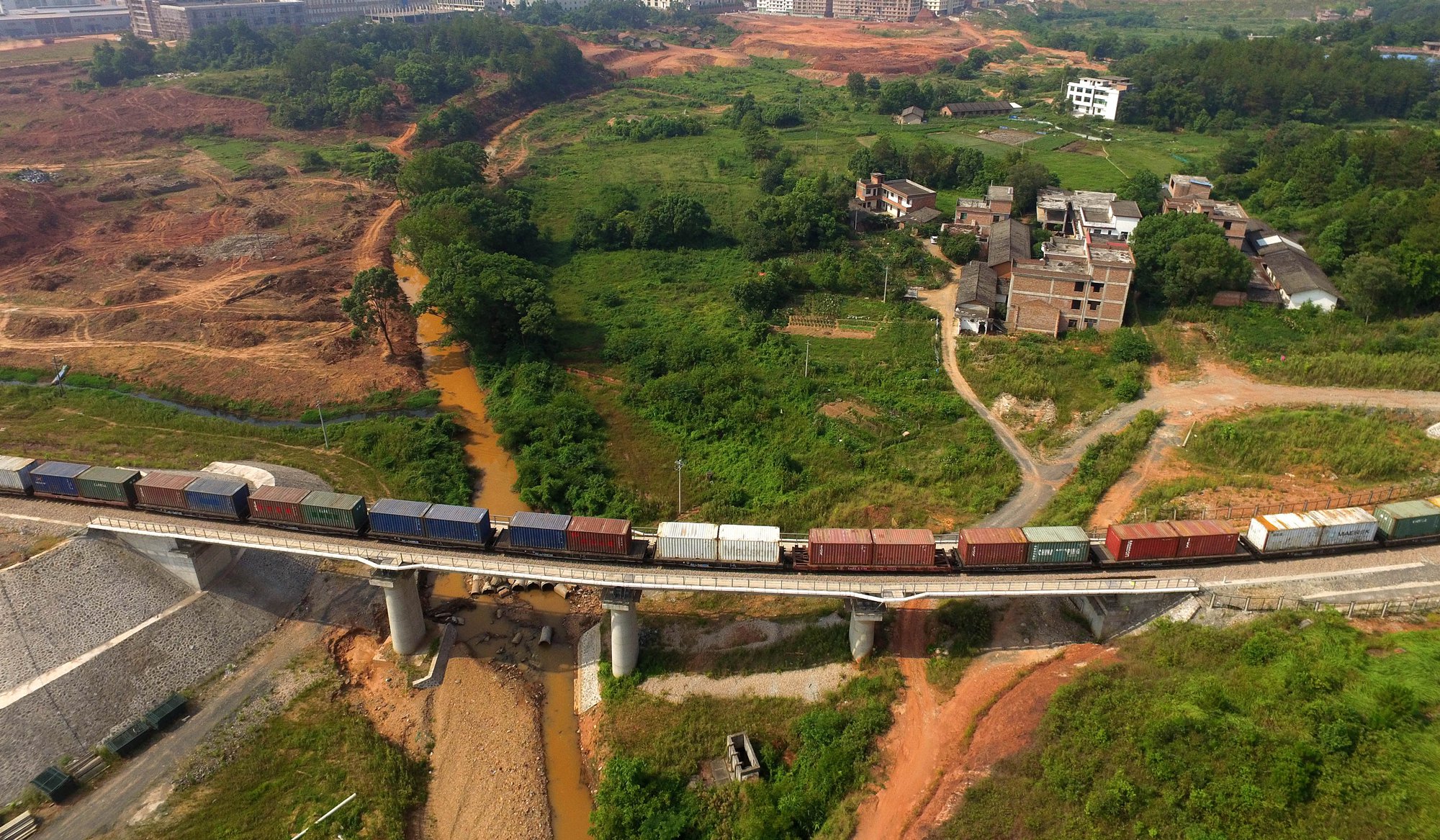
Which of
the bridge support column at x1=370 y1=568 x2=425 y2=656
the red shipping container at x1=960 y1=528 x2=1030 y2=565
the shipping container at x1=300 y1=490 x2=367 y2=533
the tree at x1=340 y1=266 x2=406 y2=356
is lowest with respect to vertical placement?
the bridge support column at x1=370 y1=568 x2=425 y2=656

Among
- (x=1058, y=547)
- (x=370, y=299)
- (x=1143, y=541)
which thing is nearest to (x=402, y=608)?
(x=1058, y=547)

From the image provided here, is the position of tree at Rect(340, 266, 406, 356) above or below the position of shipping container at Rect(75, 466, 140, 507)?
above

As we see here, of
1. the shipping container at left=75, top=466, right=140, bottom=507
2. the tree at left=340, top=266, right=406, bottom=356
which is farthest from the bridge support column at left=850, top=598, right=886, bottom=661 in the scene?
the tree at left=340, top=266, right=406, bottom=356

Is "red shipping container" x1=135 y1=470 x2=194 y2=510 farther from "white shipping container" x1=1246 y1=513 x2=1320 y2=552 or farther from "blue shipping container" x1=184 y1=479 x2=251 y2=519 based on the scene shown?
"white shipping container" x1=1246 y1=513 x2=1320 y2=552

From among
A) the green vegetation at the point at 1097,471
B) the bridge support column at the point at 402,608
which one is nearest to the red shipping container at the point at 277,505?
the bridge support column at the point at 402,608

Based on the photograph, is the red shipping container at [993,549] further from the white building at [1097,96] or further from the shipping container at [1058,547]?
the white building at [1097,96]

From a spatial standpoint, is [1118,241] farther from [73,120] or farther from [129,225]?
[73,120]

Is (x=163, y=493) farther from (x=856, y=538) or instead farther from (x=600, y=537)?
(x=856, y=538)
